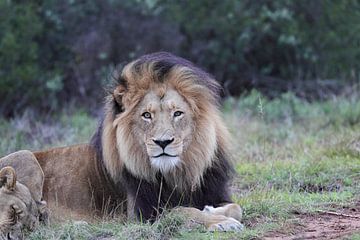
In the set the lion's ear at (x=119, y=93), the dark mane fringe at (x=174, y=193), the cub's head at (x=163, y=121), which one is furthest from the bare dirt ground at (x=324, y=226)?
the lion's ear at (x=119, y=93)

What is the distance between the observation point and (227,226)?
15.6 feet

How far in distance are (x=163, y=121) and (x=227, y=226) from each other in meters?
0.70

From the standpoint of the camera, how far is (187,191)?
16.8 feet

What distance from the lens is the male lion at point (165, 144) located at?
4949mm

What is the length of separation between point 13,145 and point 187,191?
10.8ft

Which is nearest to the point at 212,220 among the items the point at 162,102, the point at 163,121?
the point at 163,121

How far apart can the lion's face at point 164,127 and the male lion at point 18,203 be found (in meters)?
0.76

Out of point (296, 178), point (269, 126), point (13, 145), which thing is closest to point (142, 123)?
point (296, 178)

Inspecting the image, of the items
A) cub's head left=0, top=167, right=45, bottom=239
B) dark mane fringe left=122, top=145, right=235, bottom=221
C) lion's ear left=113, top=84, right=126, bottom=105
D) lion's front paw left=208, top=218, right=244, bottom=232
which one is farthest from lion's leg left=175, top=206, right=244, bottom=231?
cub's head left=0, top=167, right=45, bottom=239

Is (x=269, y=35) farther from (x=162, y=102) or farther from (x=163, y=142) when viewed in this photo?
(x=163, y=142)

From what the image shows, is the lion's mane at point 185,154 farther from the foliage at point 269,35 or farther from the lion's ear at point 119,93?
the foliage at point 269,35

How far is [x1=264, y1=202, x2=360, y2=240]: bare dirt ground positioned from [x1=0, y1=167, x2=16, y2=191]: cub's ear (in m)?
1.50

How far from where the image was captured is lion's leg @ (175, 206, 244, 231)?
4750 mm

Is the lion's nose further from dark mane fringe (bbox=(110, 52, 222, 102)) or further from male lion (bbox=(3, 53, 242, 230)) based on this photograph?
dark mane fringe (bbox=(110, 52, 222, 102))
